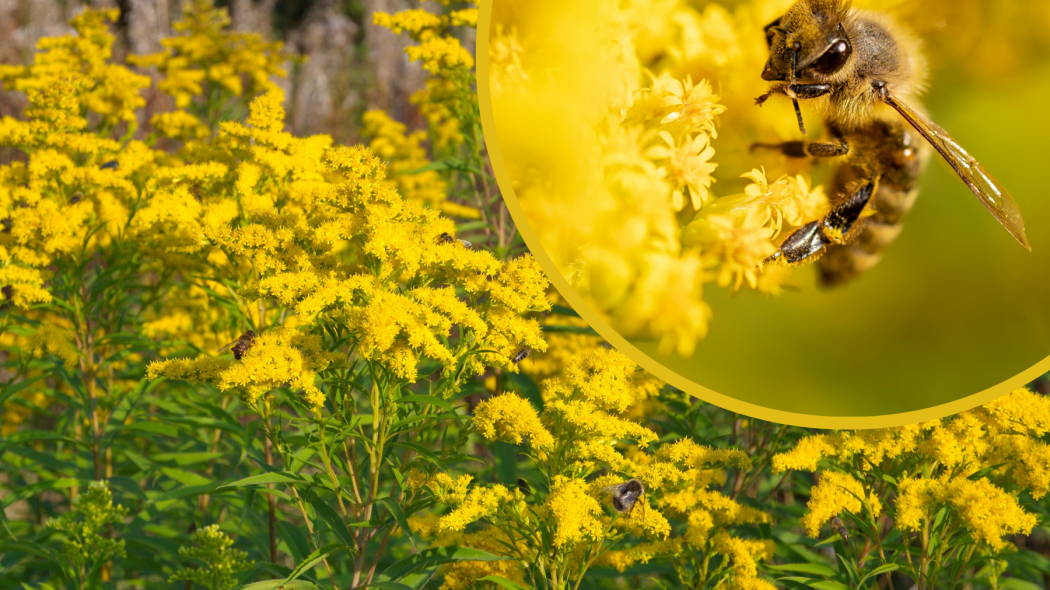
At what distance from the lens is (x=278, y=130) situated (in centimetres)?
243

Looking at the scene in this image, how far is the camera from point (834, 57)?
1402 mm

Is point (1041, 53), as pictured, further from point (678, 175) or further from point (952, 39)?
point (678, 175)

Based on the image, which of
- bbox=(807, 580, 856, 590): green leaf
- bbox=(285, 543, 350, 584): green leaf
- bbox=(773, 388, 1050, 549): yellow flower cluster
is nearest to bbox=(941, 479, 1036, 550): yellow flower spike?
bbox=(773, 388, 1050, 549): yellow flower cluster

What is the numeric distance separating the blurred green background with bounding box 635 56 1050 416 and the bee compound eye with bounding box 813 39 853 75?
0.23 meters

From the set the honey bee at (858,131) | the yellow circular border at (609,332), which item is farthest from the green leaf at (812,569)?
the honey bee at (858,131)

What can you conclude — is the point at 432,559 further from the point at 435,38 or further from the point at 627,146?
the point at 435,38

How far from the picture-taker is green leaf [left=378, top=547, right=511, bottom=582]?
1700 millimetres

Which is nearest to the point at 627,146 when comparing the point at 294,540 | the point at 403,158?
the point at 294,540

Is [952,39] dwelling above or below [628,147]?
above

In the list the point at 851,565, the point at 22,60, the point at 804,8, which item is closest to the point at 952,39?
the point at 804,8

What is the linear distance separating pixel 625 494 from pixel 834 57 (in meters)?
1.01

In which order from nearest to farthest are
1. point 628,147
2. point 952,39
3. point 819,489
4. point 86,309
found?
1. point 628,147
2. point 952,39
3. point 819,489
4. point 86,309

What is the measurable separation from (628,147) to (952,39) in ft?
2.21

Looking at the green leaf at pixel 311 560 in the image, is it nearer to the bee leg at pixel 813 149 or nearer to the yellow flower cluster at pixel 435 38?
the bee leg at pixel 813 149
